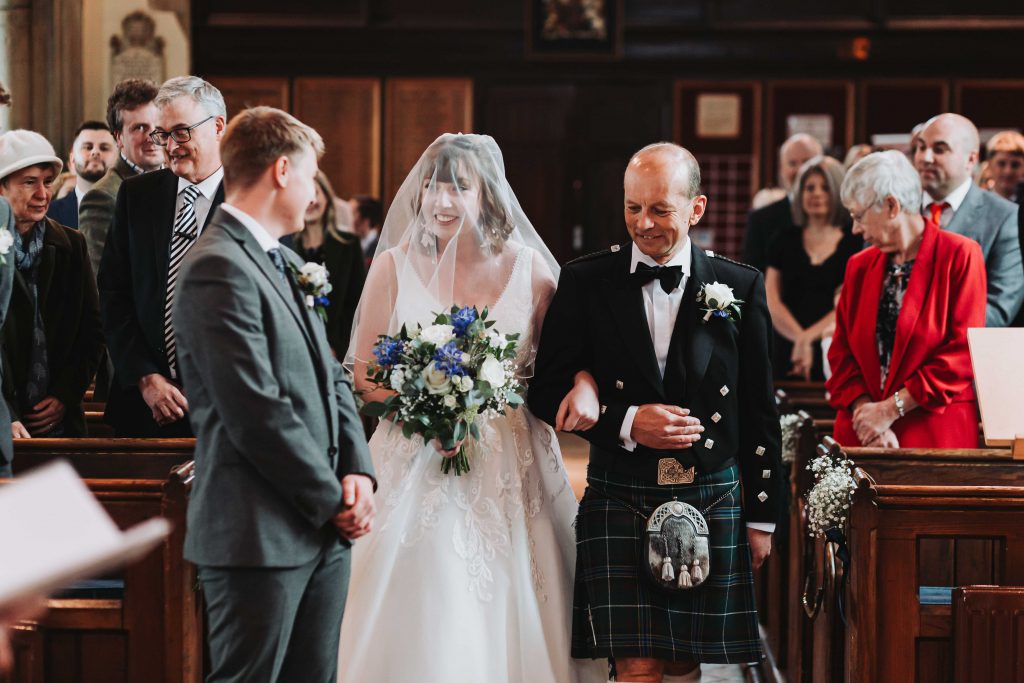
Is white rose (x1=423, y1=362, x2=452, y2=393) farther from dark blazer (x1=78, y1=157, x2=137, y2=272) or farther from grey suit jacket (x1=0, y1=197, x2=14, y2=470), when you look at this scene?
dark blazer (x1=78, y1=157, x2=137, y2=272)

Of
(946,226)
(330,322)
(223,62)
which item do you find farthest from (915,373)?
(223,62)

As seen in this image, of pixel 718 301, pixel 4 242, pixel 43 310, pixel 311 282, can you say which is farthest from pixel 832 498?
pixel 43 310

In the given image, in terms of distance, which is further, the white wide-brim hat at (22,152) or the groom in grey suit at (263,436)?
the white wide-brim hat at (22,152)

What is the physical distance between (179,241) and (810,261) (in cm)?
352

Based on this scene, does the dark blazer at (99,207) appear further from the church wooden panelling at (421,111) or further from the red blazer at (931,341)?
the church wooden panelling at (421,111)

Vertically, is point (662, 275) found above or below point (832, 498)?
above

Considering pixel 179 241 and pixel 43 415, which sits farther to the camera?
pixel 43 415

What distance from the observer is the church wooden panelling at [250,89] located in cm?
1133

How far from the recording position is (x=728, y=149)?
11289 mm

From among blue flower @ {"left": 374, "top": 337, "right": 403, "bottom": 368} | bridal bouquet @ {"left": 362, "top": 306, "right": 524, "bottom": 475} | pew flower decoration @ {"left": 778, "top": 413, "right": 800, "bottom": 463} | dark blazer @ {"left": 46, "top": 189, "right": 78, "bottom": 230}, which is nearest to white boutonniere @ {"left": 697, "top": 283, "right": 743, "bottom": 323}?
bridal bouquet @ {"left": 362, "top": 306, "right": 524, "bottom": 475}

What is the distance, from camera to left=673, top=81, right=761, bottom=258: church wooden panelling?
11219 millimetres

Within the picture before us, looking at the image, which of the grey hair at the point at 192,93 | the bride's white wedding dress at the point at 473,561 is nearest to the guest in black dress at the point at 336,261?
the grey hair at the point at 192,93

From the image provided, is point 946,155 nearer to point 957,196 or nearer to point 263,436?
point 957,196

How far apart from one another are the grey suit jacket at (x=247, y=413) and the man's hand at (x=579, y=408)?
0.81m
